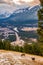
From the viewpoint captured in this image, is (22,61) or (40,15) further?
(40,15)

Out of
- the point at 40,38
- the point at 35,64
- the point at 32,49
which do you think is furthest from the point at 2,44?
the point at 35,64

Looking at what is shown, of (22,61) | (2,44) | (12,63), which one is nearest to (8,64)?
(12,63)

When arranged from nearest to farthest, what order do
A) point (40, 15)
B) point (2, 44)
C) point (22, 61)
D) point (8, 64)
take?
point (8, 64), point (22, 61), point (40, 15), point (2, 44)

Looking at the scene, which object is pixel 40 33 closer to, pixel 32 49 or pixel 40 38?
pixel 40 38

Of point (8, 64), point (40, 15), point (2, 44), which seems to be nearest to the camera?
point (8, 64)

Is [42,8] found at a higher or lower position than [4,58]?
higher

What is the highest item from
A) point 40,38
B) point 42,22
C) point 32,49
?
point 42,22

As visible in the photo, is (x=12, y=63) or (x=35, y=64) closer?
(x=12, y=63)

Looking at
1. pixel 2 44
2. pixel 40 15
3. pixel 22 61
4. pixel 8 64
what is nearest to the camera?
pixel 8 64

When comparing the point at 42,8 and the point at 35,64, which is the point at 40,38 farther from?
the point at 35,64

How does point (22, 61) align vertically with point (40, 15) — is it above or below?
below
